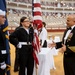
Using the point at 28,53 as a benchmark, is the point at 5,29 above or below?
above

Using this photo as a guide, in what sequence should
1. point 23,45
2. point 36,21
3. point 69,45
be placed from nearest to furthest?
point 69,45
point 23,45
point 36,21

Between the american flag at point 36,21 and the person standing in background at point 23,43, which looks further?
the american flag at point 36,21

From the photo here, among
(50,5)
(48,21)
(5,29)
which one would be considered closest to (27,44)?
(5,29)

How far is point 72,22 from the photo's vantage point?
2840mm

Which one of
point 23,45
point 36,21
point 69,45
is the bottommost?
point 23,45

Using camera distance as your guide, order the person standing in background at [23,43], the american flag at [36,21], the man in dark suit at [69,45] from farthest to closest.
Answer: the american flag at [36,21] < the person standing in background at [23,43] < the man in dark suit at [69,45]

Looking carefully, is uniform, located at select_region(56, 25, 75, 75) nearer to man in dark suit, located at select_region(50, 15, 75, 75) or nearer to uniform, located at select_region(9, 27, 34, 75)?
man in dark suit, located at select_region(50, 15, 75, 75)

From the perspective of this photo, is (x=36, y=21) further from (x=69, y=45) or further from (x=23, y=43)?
(x=69, y=45)

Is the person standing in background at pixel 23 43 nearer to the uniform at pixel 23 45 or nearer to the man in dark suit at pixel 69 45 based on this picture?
the uniform at pixel 23 45

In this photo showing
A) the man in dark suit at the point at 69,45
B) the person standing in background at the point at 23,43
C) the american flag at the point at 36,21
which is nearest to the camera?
the man in dark suit at the point at 69,45

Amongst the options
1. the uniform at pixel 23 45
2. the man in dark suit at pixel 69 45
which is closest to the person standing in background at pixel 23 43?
the uniform at pixel 23 45

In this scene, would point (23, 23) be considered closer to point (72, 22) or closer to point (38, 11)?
point (38, 11)

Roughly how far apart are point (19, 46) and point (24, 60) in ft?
0.84

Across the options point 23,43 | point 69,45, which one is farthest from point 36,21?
point 69,45
